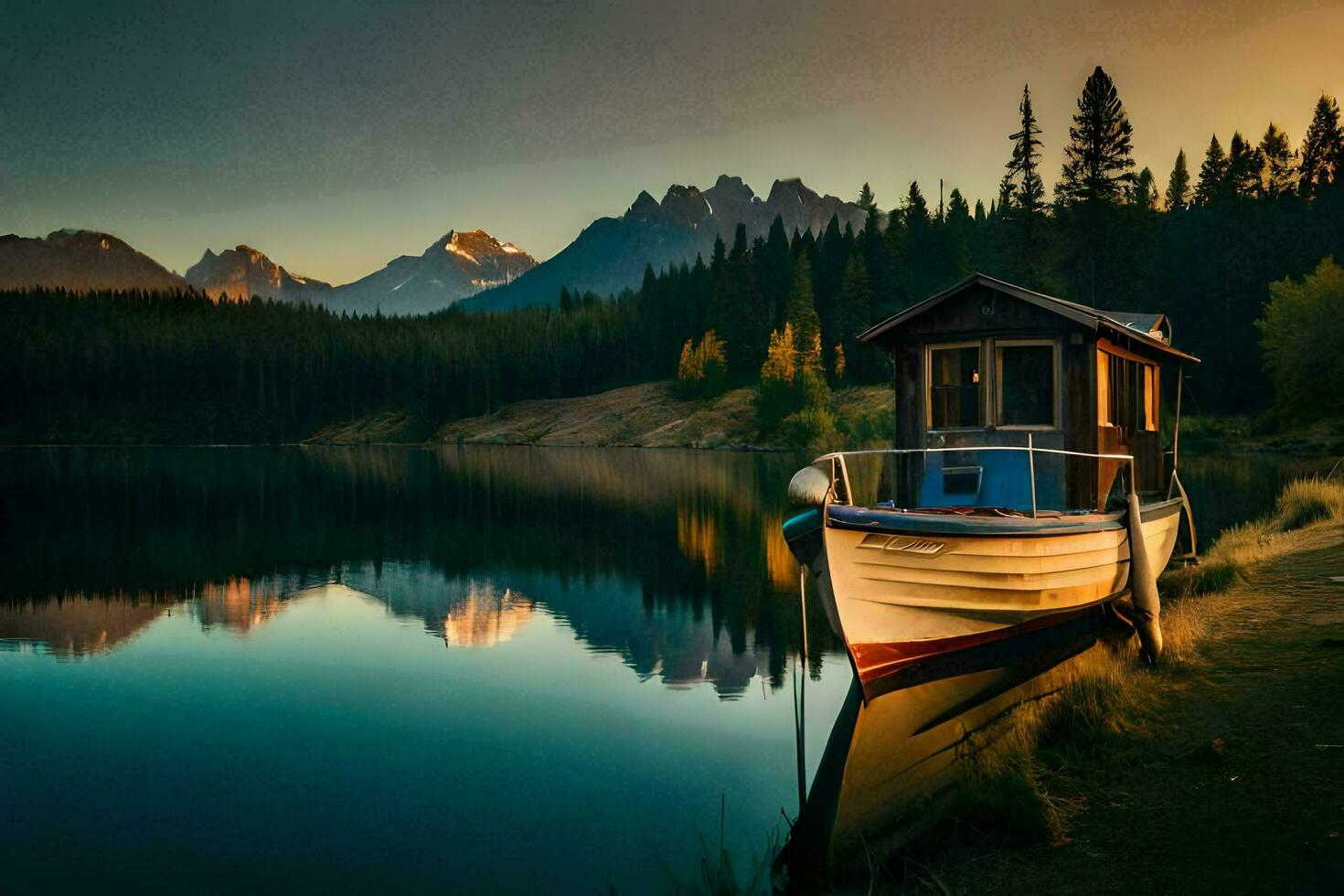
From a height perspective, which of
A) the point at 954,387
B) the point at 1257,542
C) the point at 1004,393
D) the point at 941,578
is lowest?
the point at 1257,542

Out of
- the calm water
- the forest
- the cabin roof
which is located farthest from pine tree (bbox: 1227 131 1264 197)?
the cabin roof

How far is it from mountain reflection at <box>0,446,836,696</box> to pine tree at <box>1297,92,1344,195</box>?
90.4m

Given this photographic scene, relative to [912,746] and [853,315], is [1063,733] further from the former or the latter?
[853,315]

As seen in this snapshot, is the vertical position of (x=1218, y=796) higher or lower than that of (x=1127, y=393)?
lower

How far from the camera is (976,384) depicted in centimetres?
1922

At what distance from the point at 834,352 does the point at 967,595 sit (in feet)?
345

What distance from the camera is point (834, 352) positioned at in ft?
383

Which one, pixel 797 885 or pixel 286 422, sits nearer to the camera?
pixel 797 885

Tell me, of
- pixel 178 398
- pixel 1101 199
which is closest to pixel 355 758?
pixel 1101 199

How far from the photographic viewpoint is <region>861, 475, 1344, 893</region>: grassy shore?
735cm

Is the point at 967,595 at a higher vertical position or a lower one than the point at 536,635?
higher

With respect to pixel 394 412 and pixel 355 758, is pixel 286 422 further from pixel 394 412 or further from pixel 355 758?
pixel 355 758

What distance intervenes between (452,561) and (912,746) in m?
21.4

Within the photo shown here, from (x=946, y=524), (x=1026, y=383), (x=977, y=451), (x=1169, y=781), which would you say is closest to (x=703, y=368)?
(x=1026, y=383)
